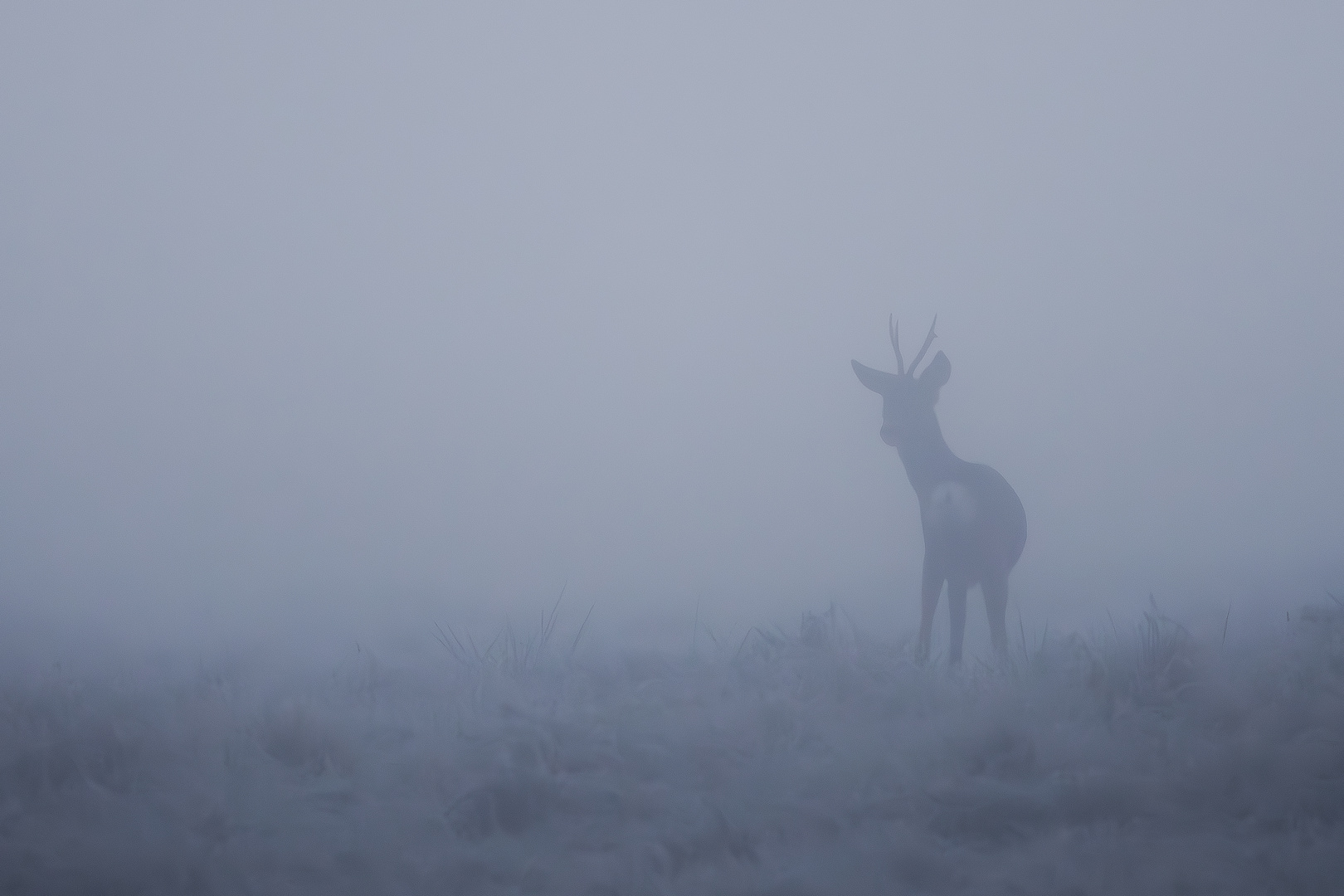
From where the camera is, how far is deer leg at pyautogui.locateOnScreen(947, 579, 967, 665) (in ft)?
14.8

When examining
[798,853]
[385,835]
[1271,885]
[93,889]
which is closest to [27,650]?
[93,889]

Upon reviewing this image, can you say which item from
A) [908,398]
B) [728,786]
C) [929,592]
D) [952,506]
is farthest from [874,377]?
[728,786]

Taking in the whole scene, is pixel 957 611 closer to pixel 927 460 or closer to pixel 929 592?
pixel 929 592

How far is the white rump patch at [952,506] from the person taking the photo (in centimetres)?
482

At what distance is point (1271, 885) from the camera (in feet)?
7.85

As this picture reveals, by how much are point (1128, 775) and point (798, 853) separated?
0.99 metres

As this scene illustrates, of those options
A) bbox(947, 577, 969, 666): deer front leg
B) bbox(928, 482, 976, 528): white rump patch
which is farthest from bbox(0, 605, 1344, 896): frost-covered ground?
bbox(928, 482, 976, 528): white rump patch

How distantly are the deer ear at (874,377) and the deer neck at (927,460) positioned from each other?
34cm

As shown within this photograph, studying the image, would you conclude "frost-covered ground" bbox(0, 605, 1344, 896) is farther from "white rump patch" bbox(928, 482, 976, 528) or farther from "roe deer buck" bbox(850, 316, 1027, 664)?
"white rump patch" bbox(928, 482, 976, 528)

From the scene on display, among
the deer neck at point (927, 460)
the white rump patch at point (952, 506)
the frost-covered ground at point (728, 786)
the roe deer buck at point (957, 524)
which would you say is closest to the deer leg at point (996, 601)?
the roe deer buck at point (957, 524)

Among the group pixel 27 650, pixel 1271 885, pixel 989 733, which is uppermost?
pixel 27 650

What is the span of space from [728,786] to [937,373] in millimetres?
3159

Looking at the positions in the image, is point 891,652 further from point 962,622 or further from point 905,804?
point 905,804

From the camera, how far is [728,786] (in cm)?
291
